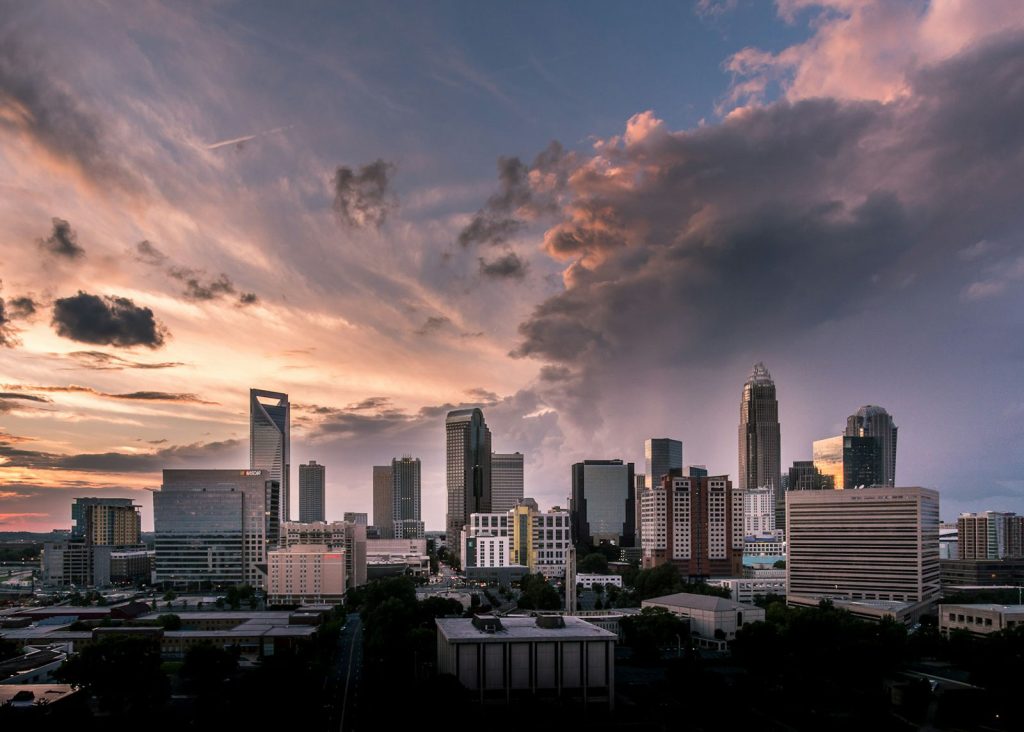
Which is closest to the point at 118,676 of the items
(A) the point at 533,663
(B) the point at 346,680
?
(B) the point at 346,680

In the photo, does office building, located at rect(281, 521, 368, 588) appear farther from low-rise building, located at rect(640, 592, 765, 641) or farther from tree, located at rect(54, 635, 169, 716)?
tree, located at rect(54, 635, 169, 716)

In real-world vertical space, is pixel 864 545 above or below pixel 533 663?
above

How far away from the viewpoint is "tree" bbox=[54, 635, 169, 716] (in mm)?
57344

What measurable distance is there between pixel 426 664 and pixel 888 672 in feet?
123

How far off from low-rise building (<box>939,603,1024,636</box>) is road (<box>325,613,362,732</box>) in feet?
185

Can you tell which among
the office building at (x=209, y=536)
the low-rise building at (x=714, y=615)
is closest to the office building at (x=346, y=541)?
the office building at (x=209, y=536)

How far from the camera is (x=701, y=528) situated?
470ft

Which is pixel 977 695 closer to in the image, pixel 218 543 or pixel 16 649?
pixel 16 649

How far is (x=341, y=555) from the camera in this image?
12438 cm

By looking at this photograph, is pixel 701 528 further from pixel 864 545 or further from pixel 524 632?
pixel 524 632

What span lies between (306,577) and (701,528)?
64.5 metres

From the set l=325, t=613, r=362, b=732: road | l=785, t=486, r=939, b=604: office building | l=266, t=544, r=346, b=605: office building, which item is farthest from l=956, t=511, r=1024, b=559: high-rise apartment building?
l=325, t=613, r=362, b=732: road

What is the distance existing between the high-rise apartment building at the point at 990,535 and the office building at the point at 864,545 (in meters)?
75.8

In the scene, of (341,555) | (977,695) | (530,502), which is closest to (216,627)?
(341,555)
